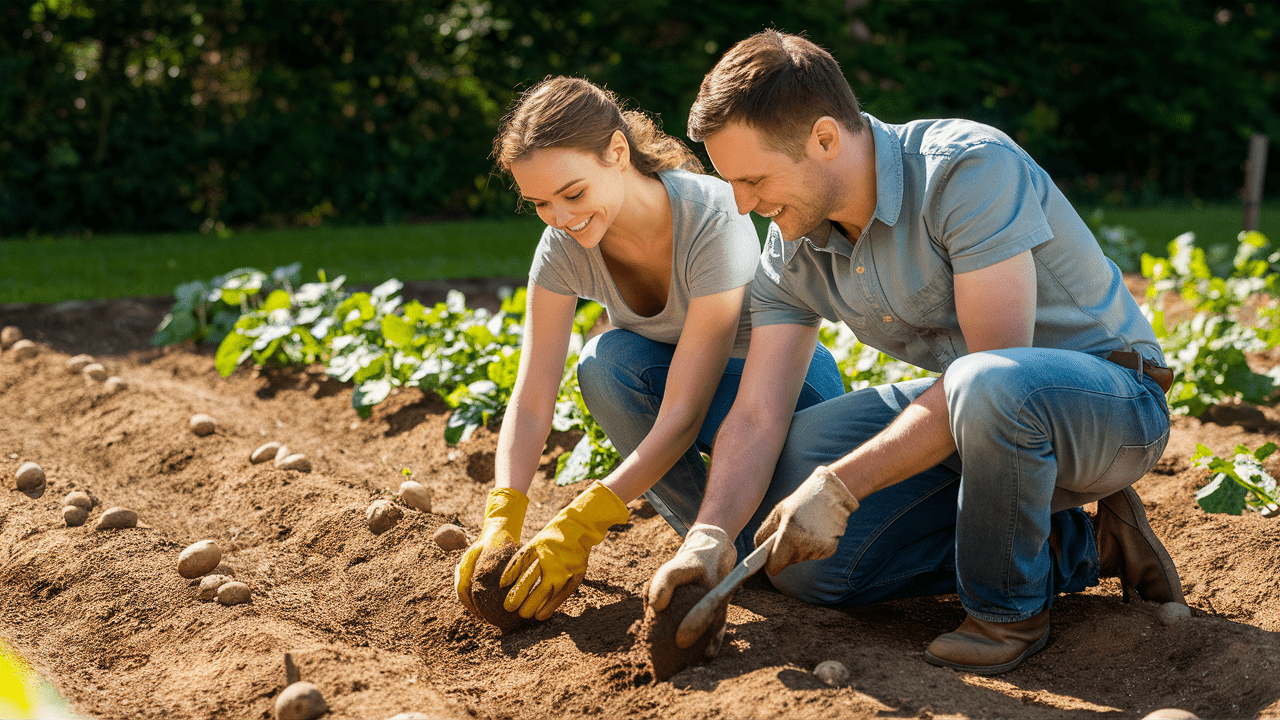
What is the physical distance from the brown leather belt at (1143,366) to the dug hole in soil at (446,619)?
43cm

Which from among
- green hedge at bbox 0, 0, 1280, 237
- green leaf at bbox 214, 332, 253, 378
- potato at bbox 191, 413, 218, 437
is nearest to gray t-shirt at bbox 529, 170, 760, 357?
potato at bbox 191, 413, 218, 437

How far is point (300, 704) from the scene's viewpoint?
1.44m

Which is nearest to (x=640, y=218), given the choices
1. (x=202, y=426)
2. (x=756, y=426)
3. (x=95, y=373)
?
(x=756, y=426)

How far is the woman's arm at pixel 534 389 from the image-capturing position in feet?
6.55

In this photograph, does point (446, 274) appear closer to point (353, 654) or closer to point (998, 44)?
point (353, 654)

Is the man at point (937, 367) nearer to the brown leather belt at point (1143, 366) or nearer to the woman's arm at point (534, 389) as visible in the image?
the brown leather belt at point (1143, 366)

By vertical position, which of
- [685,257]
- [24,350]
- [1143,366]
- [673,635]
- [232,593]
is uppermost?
[685,257]

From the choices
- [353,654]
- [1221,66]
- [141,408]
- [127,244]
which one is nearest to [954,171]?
[353,654]

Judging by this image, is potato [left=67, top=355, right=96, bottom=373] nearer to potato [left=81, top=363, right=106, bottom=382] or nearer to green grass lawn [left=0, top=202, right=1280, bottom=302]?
potato [left=81, top=363, right=106, bottom=382]

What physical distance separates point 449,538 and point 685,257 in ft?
2.55

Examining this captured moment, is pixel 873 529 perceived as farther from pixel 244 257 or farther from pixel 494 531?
pixel 244 257

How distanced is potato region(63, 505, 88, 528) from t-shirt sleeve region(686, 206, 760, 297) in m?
1.49

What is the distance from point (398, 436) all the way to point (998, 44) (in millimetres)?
8690

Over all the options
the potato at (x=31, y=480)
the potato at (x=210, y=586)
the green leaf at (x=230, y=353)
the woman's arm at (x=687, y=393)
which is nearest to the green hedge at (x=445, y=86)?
the green leaf at (x=230, y=353)
